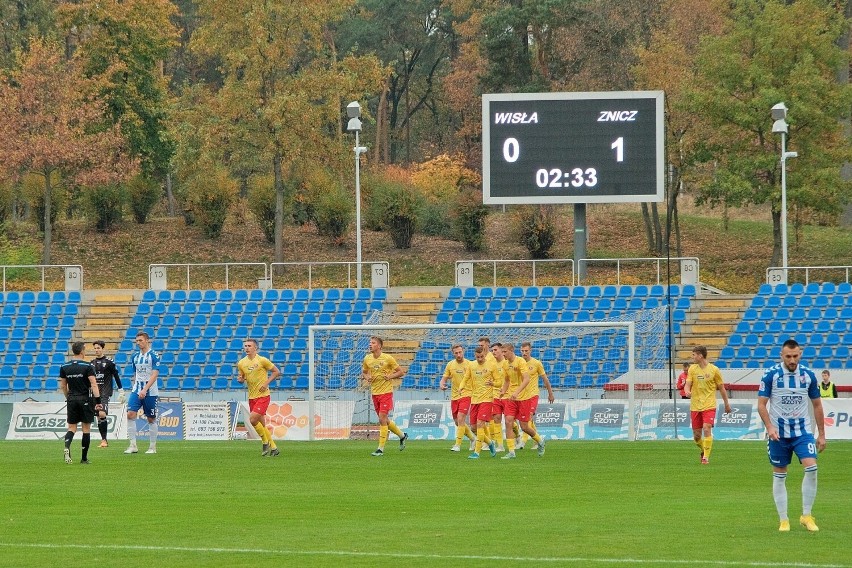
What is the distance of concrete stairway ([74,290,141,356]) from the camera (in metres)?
39.5

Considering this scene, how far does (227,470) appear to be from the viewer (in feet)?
67.7

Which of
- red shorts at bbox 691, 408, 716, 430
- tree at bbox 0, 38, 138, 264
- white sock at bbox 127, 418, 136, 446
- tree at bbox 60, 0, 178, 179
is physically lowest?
white sock at bbox 127, 418, 136, 446

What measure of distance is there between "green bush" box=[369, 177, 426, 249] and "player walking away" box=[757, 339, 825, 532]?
39.1 m

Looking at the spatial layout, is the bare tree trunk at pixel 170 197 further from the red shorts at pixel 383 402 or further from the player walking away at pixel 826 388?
the red shorts at pixel 383 402

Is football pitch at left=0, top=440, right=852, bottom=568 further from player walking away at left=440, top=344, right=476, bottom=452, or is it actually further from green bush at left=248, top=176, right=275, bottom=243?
green bush at left=248, top=176, right=275, bottom=243

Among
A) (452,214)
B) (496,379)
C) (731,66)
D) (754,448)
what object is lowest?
(754,448)

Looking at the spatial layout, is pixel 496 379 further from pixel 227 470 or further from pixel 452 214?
pixel 452 214

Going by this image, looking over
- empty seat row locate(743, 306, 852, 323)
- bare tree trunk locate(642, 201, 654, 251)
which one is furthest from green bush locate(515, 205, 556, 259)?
empty seat row locate(743, 306, 852, 323)

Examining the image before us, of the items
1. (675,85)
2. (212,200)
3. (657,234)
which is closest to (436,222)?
(657,234)

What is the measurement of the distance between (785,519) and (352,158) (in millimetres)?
38047

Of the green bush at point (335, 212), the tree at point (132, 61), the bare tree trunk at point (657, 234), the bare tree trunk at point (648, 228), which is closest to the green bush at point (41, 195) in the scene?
the tree at point (132, 61)

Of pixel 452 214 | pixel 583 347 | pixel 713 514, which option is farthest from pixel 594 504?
pixel 452 214

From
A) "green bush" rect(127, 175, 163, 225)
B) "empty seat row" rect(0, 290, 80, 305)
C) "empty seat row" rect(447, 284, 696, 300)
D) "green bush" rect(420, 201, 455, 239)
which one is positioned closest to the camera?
"empty seat row" rect(447, 284, 696, 300)

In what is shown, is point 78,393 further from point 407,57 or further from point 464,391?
point 407,57
